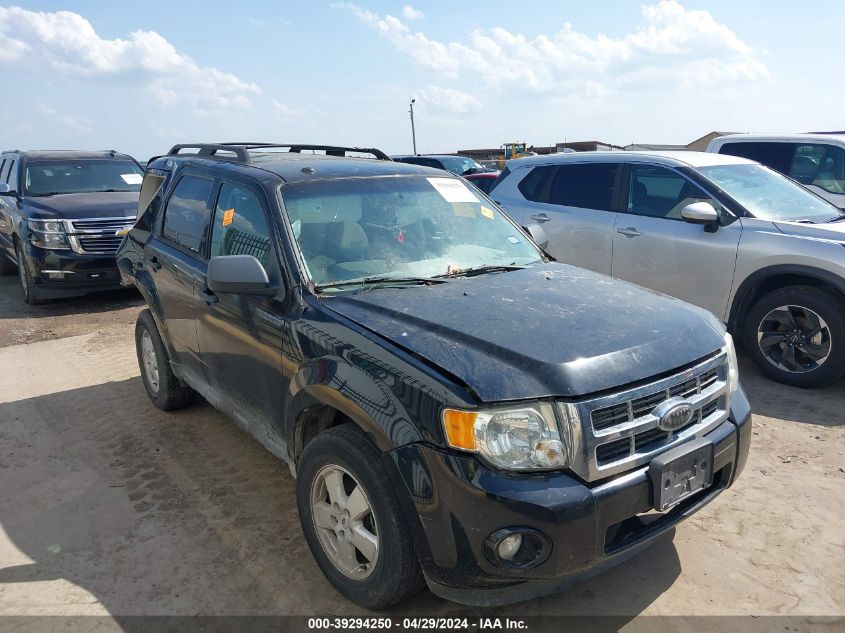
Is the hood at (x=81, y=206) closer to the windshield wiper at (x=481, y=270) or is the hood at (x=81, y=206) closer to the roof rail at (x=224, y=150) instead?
the roof rail at (x=224, y=150)

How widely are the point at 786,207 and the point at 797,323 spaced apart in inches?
47.0

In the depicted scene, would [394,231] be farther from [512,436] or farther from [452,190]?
[512,436]

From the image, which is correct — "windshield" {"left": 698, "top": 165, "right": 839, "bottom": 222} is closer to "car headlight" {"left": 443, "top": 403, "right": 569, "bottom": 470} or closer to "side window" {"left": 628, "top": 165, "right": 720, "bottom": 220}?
"side window" {"left": 628, "top": 165, "right": 720, "bottom": 220}

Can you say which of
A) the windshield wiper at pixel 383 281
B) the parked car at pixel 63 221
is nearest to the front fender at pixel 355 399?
the windshield wiper at pixel 383 281

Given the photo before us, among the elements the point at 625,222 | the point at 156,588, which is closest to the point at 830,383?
the point at 625,222

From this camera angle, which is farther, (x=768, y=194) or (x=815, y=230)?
(x=768, y=194)

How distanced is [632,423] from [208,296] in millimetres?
2455

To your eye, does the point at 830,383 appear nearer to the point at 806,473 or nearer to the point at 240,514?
the point at 806,473

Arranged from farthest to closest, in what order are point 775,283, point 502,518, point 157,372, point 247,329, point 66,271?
point 66,271, point 775,283, point 157,372, point 247,329, point 502,518

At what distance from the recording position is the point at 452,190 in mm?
→ 3928

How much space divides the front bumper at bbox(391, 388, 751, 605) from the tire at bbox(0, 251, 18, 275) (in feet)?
36.1

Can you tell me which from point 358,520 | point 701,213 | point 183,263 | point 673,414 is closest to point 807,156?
point 701,213

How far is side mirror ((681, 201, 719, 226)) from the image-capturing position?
530 cm

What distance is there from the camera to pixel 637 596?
2.77 m
